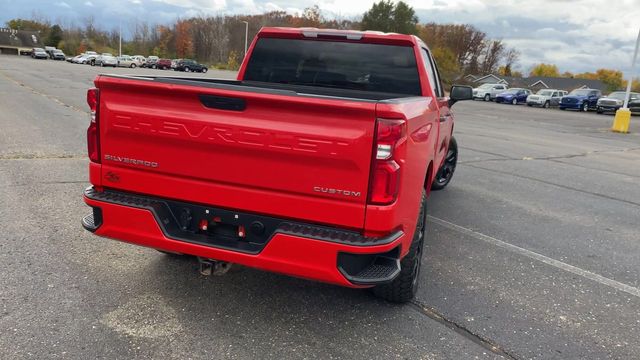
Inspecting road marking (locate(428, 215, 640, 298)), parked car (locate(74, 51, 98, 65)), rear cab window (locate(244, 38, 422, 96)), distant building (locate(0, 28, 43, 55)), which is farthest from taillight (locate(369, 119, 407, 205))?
distant building (locate(0, 28, 43, 55))

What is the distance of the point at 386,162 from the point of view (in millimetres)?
2660

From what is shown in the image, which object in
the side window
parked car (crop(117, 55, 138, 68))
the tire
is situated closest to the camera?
the tire

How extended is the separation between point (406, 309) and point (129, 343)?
6.11 ft

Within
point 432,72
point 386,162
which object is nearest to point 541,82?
point 432,72

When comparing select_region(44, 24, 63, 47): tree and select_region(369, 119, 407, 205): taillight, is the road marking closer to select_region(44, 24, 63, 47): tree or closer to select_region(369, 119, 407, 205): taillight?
select_region(369, 119, 407, 205): taillight

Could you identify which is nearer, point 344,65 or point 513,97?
point 344,65

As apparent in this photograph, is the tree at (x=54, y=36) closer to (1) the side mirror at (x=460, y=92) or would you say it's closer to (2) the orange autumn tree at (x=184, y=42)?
(2) the orange autumn tree at (x=184, y=42)

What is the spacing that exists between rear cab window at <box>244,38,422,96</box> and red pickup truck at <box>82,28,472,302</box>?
1.33 meters

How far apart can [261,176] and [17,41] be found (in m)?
→ 123

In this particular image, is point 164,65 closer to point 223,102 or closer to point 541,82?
point 541,82

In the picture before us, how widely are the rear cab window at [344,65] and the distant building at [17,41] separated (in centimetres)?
11405

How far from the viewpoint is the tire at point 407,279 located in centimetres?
335

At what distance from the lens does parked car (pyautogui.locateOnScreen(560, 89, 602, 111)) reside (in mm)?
39406

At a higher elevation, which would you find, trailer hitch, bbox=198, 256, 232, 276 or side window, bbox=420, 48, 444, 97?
side window, bbox=420, 48, 444, 97
